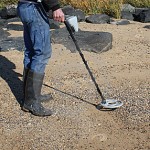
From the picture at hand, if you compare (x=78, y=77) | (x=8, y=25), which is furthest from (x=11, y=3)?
(x=78, y=77)

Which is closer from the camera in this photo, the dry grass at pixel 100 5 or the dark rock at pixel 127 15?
the dark rock at pixel 127 15

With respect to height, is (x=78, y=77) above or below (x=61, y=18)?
below

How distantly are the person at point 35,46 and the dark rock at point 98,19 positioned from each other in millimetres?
4633

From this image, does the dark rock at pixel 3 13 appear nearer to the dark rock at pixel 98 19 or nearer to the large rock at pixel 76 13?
the large rock at pixel 76 13

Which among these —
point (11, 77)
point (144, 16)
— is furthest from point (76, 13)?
point (11, 77)

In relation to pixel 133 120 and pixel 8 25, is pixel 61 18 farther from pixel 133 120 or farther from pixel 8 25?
pixel 8 25

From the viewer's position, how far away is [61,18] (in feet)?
17.0

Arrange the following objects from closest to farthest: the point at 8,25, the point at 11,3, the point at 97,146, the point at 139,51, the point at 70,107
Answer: the point at 97,146
the point at 70,107
the point at 139,51
the point at 8,25
the point at 11,3

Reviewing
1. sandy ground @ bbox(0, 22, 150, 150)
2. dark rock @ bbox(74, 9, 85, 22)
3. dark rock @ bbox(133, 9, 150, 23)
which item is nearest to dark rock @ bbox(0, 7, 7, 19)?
dark rock @ bbox(74, 9, 85, 22)

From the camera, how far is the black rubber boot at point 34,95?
548cm

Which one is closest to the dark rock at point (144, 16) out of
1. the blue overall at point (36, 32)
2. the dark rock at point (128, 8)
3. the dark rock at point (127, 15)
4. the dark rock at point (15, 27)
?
the dark rock at point (127, 15)

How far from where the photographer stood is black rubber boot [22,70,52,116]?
548 cm

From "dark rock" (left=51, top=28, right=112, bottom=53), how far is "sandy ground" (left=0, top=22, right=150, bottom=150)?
0.12 m

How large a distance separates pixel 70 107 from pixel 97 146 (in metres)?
1.00
